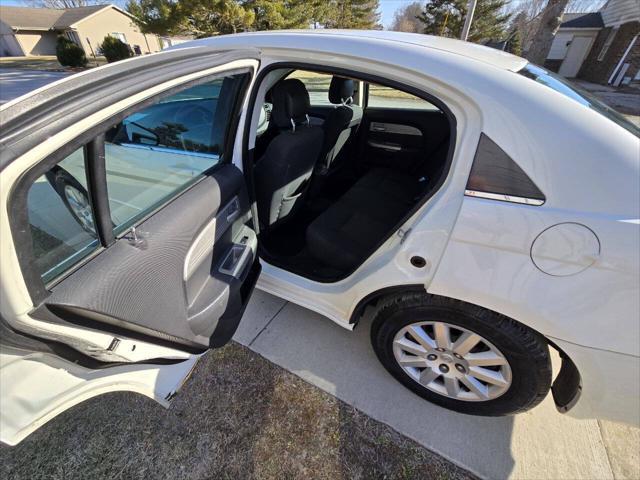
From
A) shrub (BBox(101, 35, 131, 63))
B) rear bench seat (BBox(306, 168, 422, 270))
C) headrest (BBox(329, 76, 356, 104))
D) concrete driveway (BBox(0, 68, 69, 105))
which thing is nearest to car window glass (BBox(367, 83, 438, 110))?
headrest (BBox(329, 76, 356, 104))

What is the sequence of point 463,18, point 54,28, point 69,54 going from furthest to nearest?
point 54,28 < point 463,18 < point 69,54

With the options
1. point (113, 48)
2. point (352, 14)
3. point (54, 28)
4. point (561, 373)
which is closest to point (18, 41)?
point (54, 28)

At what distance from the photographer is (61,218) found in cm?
96

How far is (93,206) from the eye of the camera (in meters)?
1.00

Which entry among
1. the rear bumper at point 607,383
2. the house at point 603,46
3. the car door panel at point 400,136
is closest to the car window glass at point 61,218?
the rear bumper at point 607,383

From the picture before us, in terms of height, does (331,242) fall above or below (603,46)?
below

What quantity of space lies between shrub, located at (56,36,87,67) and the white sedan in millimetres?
23255

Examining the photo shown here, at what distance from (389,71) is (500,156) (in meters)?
0.57

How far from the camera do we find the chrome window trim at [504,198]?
3.34ft

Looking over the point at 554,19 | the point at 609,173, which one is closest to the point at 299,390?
the point at 609,173

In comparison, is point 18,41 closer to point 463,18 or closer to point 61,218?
point 463,18

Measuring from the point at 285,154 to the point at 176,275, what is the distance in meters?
0.97

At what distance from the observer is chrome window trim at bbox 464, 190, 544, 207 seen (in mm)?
1019

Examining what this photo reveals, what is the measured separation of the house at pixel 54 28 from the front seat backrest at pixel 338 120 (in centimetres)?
3243
